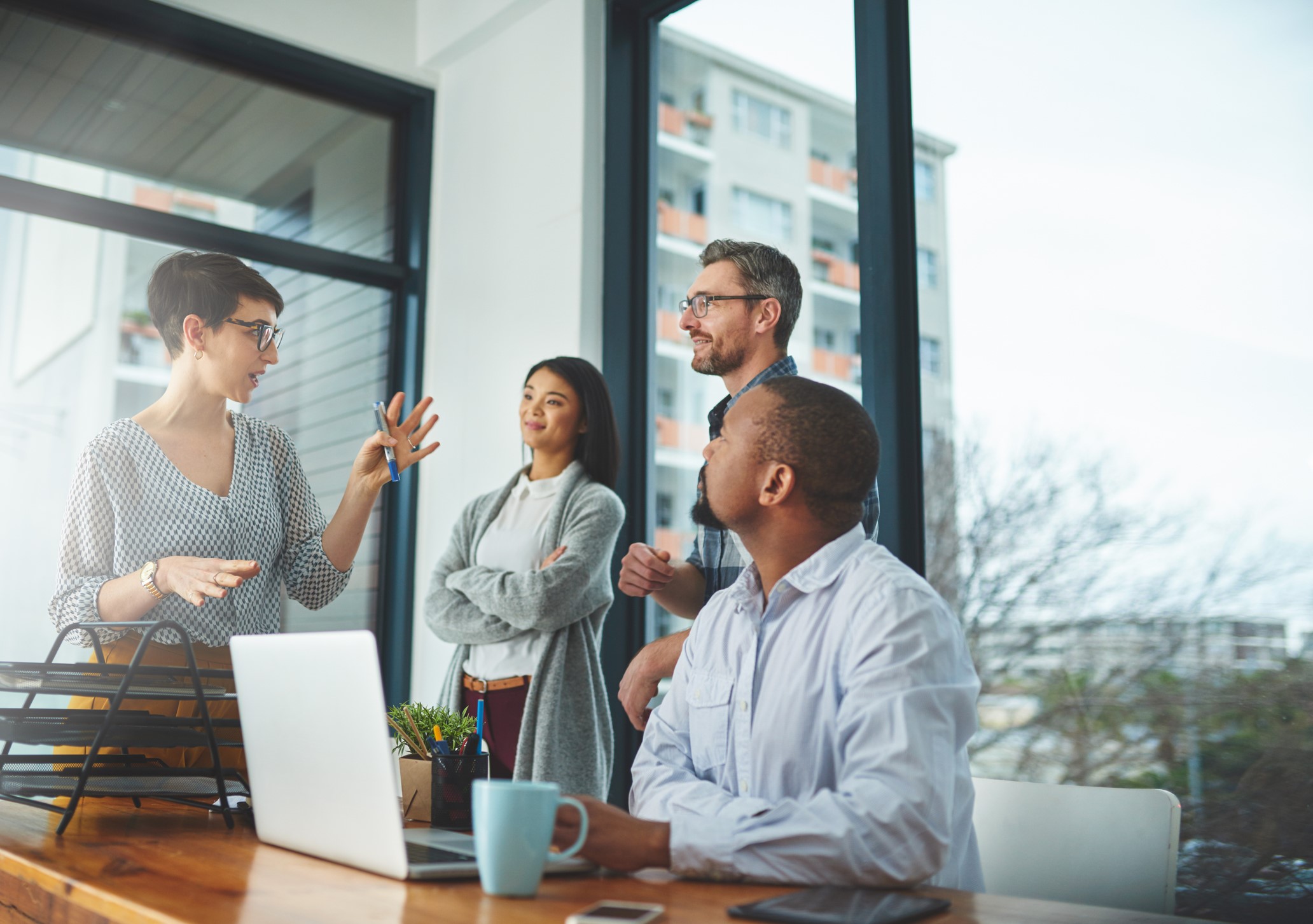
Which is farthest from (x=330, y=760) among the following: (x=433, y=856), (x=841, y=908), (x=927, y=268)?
→ (x=927, y=268)

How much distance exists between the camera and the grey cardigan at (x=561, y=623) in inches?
106

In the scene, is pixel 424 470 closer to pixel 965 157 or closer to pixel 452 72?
pixel 452 72

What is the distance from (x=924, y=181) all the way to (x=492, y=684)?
166cm

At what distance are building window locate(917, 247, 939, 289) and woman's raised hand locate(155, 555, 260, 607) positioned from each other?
1.76 metres

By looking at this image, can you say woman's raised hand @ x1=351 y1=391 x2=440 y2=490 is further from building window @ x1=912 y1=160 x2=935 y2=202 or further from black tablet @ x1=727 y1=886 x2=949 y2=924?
Result: building window @ x1=912 y1=160 x2=935 y2=202

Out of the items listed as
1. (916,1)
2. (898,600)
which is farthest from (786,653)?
(916,1)

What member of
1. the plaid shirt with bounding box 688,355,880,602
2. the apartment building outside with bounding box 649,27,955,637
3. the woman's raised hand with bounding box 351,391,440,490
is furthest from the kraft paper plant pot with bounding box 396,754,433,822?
the apartment building outside with bounding box 649,27,955,637

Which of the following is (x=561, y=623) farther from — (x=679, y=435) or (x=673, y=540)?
(x=679, y=435)

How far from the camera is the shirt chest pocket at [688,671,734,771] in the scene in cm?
145

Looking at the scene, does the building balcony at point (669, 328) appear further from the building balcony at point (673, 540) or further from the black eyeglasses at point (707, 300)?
the black eyeglasses at point (707, 300)

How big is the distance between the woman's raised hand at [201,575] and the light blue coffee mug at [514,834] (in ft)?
2.23

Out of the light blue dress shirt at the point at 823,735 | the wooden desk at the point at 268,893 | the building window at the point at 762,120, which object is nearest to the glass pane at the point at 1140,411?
the building window at the point at 762,120

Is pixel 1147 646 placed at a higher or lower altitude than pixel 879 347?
lower

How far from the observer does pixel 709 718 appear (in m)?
1.48
